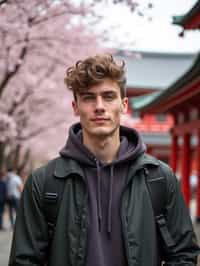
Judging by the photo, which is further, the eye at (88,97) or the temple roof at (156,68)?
the temple roof at (156,68)

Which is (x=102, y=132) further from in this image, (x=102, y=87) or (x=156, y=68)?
(x=156, y=68)

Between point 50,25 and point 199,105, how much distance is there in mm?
4357

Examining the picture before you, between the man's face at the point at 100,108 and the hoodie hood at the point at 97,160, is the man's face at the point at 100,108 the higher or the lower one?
the higher one

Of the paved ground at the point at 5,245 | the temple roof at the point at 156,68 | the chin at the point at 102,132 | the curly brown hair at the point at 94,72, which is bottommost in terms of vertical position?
the paved ground at the point at 5,245

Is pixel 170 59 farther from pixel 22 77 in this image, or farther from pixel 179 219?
pixel 179 219

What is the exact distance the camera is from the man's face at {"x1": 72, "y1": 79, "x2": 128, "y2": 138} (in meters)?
2.37

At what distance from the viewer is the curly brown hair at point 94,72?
2340 millimetres

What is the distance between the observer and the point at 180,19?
746cm

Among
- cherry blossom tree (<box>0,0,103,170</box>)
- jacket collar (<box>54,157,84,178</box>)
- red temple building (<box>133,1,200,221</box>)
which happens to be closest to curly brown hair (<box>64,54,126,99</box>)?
jacket collar (<box>54,157,84,178</box>)

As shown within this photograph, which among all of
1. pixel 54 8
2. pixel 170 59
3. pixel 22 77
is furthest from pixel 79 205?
pixel 170 59

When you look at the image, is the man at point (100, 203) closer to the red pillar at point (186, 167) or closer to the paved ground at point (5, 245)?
the paved ground at point (5, 245)

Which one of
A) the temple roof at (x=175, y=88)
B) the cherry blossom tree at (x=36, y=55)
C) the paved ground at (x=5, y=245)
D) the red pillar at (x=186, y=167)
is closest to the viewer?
the paved ground at (x=5, y=245)

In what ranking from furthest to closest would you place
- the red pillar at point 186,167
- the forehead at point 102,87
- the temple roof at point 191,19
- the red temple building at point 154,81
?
the red temple building at point 154,81
the red pillar at point 186,167
the temple roof at point 191,19
the forehead at point 102,87

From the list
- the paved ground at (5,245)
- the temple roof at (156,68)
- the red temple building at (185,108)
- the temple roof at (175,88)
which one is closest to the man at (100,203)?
the red temple building at (185,108)
